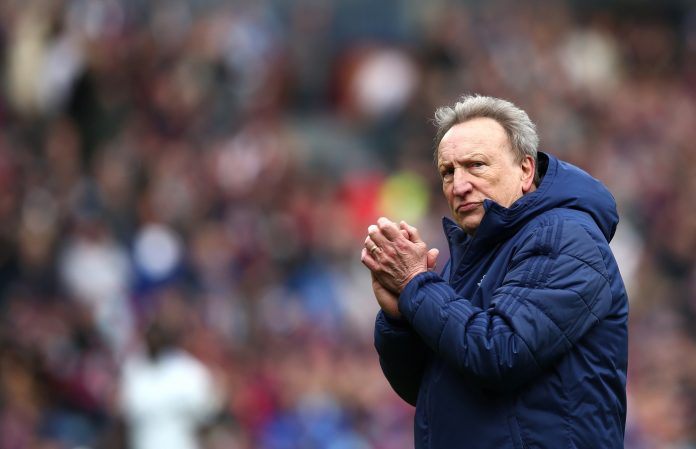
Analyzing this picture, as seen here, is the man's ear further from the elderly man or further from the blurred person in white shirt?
the blurred person in white shirt

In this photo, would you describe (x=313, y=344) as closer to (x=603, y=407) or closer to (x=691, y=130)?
(x=691, y=130)

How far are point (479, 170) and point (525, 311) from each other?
515 mm

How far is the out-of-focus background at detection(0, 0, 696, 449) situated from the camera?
9734 millimetres

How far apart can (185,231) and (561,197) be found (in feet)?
25.3

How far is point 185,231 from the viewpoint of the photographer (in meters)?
11.4

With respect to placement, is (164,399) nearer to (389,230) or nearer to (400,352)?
(400,352)

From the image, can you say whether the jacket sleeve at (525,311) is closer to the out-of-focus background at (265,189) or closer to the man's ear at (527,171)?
the man's ear at (527,171)

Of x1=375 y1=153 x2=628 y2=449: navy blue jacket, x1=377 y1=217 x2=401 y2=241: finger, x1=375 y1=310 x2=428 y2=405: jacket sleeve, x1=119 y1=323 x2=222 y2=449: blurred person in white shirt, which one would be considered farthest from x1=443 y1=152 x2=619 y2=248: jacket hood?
x1=119 y1=323 x2=222 y2=449: blurred person in white shirt

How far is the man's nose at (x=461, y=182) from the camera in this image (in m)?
3.99

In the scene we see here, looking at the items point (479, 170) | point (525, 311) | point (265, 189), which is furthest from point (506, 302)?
point (265, 189)

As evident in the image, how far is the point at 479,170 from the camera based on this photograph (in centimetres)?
400

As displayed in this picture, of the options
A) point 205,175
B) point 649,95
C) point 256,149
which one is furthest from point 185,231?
point 649,95

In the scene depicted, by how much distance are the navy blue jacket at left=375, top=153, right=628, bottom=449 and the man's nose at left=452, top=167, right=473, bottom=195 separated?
10 cm

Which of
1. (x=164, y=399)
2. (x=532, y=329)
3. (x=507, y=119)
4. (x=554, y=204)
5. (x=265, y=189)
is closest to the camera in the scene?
(x=532, y=329)
